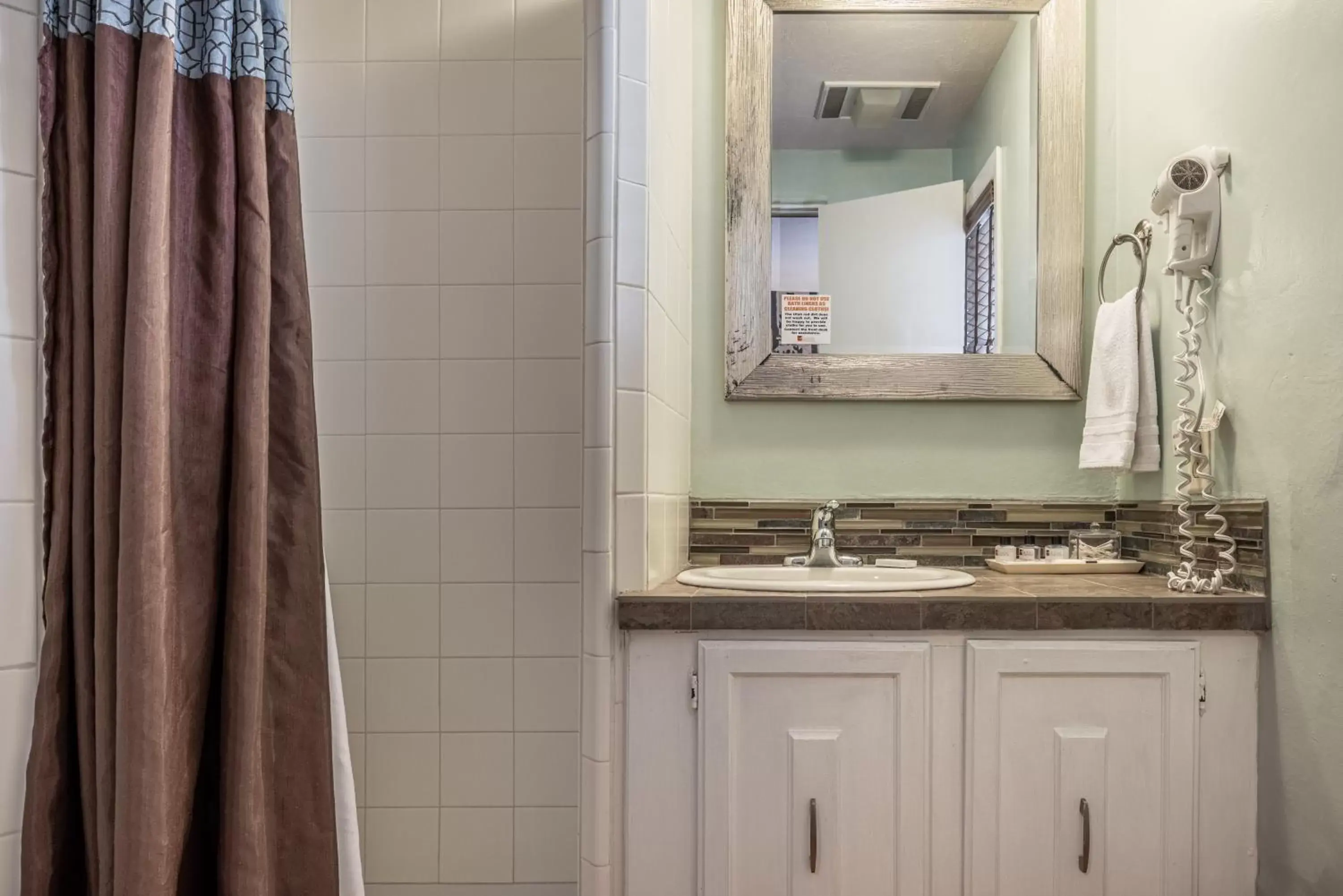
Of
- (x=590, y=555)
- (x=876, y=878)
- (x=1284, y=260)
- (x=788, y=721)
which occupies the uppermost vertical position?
(x=1284, y=260)

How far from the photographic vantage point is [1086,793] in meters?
1.22

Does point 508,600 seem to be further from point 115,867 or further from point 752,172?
point 752,172

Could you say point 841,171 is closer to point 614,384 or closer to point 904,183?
point 904,183

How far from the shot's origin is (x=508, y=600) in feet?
5.34

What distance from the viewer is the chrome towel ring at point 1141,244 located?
5.09ft

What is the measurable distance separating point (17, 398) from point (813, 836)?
1.23 m

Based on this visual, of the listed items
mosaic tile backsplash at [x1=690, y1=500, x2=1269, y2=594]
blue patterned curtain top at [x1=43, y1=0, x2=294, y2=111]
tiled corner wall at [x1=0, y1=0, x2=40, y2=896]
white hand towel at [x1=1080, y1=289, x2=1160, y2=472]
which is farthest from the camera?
mosaic tile backsplash at [x1=690, y1=500, x2=1269, y2=594]

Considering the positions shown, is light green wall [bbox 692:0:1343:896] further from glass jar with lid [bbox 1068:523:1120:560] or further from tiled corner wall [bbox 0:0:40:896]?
tiled corner wall [bbox 0:0:40:896]

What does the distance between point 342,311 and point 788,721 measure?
1.15 m

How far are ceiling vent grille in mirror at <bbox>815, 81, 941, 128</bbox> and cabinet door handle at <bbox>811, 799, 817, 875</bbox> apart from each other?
1344 millimetres

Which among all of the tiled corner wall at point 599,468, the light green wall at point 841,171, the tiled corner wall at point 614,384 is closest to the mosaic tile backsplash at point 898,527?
the tiled corner wall at point 614,384

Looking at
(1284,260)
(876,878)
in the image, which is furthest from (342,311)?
(1284,260)

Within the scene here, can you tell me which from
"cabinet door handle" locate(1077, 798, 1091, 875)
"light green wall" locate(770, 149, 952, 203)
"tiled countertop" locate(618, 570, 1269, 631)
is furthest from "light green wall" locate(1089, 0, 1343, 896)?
"light green wall" locate(770, 149, 952, 203)

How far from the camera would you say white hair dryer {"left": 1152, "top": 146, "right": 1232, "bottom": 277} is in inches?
52.5
